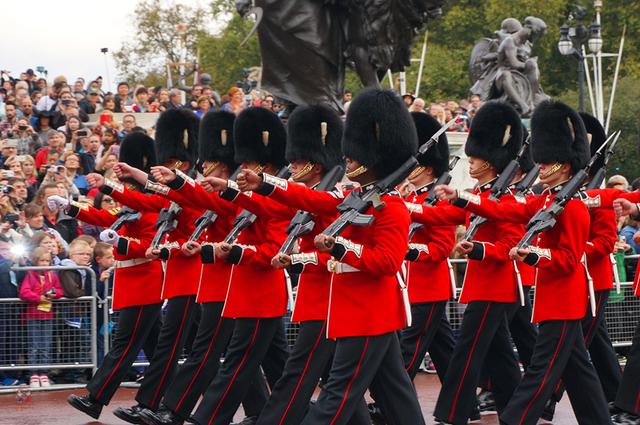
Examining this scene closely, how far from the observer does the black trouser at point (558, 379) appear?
6941 mm

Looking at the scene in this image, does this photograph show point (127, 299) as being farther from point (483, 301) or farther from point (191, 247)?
point (483, 301)

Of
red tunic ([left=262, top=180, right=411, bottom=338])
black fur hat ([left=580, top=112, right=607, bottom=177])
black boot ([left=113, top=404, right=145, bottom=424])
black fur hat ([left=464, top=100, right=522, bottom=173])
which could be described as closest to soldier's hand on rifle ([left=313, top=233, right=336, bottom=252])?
red tunic ([left=262, top=180, right=411, bottom=338])

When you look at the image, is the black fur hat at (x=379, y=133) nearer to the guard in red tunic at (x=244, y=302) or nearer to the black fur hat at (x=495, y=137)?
the guard in red tunic at (x=244, y=302)

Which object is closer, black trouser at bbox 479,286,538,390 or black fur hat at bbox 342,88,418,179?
black fur hat at bbox 342,88,418,179

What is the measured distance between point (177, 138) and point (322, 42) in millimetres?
4222

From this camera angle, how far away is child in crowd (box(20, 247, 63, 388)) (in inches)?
379

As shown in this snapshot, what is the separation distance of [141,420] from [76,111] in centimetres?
636

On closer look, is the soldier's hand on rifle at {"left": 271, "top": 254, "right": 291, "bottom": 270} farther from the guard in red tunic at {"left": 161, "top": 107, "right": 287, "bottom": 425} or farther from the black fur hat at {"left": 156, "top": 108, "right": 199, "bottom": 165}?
the black fur hat at {"left": 156, "top": 108, "right": 199, "bottom": 165}

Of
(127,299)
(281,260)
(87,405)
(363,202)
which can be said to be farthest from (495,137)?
(87,405)

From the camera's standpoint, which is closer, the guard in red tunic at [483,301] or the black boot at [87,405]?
the guard in red tunic at [483,301]

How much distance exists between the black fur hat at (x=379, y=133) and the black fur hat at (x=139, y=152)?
8.45 ft

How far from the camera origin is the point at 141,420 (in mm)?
7988

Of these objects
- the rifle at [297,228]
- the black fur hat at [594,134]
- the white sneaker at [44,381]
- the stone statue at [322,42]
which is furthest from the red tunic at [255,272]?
the stone statue at [322,42]

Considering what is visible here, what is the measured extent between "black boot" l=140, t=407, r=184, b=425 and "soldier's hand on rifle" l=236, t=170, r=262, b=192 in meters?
2.05
